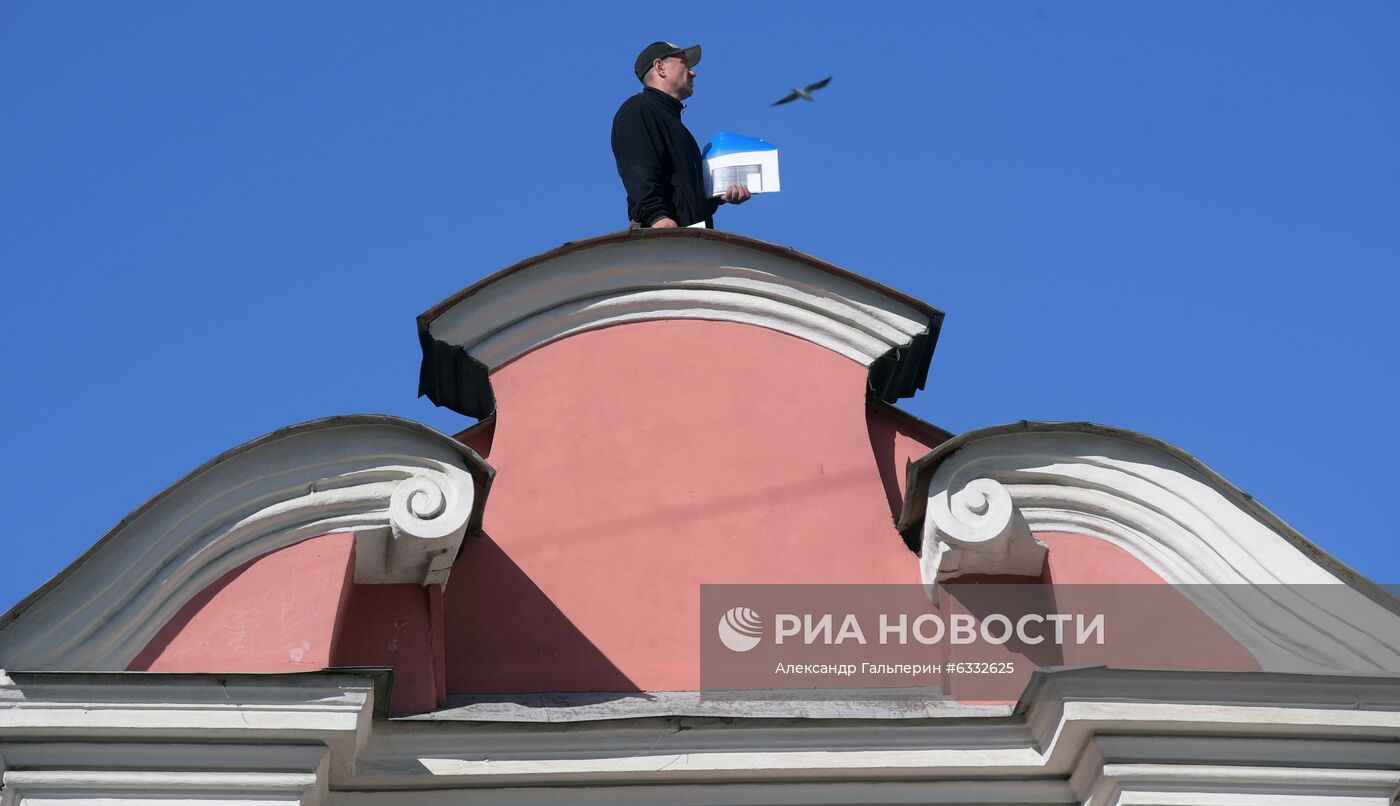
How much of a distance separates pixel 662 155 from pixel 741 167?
379 mm

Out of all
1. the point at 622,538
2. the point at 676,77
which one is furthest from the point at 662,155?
the point at 622,538

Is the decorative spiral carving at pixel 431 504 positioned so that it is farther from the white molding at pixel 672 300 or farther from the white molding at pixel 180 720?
the white molding at pixel 672 300

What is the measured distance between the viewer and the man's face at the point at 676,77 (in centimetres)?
1017

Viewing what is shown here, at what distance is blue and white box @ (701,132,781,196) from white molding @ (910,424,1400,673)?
97.2 inches

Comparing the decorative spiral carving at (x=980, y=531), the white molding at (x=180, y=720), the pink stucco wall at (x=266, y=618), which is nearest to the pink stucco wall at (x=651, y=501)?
the decorative spiral carving at (x=980, y=531)

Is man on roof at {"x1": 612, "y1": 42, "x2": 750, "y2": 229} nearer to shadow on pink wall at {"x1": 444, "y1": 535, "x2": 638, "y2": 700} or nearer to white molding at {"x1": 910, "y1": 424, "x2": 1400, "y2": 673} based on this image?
shadow on pink wall at {"x1": 444, "y1": 535, "x2": 638, "y2": 700}

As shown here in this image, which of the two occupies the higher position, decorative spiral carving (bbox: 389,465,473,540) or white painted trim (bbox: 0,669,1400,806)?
decorative spiral carving (bbox: 389,465,473,540)

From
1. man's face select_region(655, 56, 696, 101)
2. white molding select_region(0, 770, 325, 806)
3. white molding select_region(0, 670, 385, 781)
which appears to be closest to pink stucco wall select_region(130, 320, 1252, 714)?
white molding select_region(0, 670, 385, 781)

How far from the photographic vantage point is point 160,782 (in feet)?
22.9

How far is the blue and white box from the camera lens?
999 cm

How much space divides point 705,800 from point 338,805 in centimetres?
114

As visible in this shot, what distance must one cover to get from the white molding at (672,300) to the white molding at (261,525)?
1036mm

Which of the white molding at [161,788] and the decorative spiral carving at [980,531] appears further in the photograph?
the decorative spiral carving at [980,531]

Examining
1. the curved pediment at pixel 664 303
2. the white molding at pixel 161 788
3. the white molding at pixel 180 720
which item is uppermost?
the curved pediment at pixel 664 303
